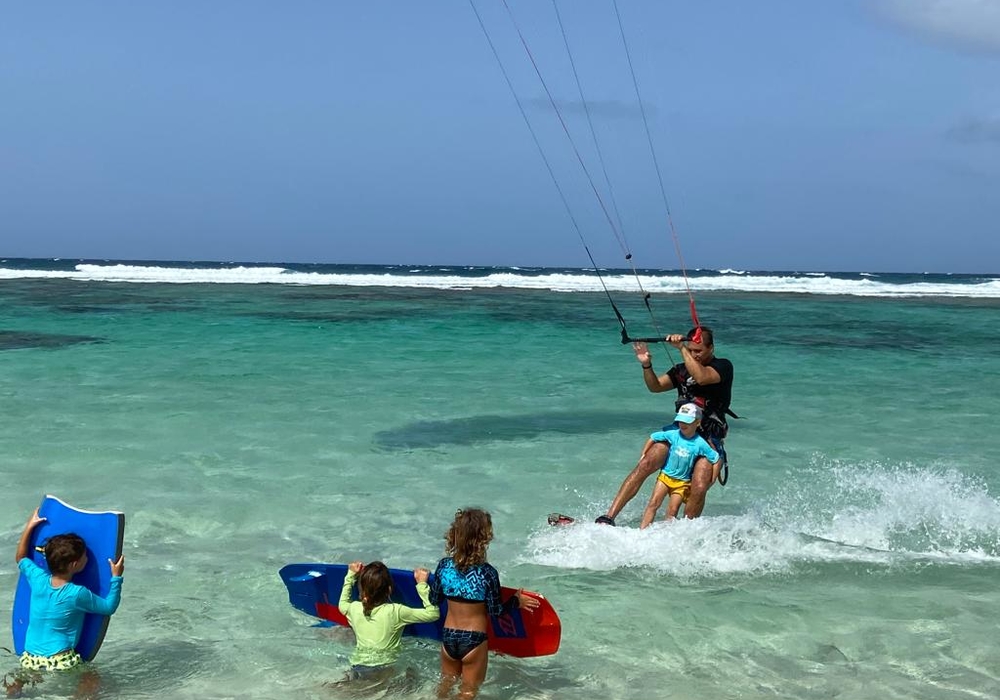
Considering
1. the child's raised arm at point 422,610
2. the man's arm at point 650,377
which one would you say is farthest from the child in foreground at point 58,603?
the man's arm at point 650,377

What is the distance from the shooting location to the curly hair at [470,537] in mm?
4699

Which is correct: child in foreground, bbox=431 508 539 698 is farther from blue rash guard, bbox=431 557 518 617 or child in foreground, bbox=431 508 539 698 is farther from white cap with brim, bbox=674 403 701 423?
white cap with brim, bbox=674 403 701 423

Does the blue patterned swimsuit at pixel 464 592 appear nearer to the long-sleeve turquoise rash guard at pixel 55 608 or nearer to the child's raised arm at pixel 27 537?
the long-sleeve turquoise rash guard at pixel 55 608

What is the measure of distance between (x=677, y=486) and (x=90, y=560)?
13.5ft

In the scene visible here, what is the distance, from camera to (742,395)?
14.9 m

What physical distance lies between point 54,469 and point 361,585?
5.50 metres

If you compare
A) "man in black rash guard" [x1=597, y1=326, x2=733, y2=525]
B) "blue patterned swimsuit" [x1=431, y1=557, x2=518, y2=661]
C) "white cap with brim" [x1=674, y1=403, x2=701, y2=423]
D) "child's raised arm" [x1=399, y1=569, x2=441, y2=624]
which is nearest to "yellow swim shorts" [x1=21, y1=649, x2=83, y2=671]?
"child's raised arm" [x1=399, y1=569, x2=441, y2=624]

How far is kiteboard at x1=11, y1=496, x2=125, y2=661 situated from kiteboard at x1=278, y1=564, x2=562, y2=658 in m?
1.06

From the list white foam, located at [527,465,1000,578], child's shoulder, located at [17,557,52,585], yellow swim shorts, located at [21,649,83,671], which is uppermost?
child's shoulder, located at [17,557,52,585]

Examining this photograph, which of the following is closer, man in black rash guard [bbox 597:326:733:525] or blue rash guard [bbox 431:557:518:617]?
blue rash guard [bbox 431:557:518:617]

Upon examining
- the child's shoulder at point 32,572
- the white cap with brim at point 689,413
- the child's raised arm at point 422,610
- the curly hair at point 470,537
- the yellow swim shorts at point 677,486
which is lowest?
the child's raised arm at point 422,610

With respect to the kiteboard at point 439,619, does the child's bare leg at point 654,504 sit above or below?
above

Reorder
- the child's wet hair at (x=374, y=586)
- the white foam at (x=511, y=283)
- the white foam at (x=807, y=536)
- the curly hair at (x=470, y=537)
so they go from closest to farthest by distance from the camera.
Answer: the curly hair at (x=470, y=537) < the child's wet hair at (x=374, y=586) < the white foam at (x=807, y=536) < the white foam at (x=511, y=283)

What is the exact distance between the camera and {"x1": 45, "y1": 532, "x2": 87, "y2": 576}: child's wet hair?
461cm
